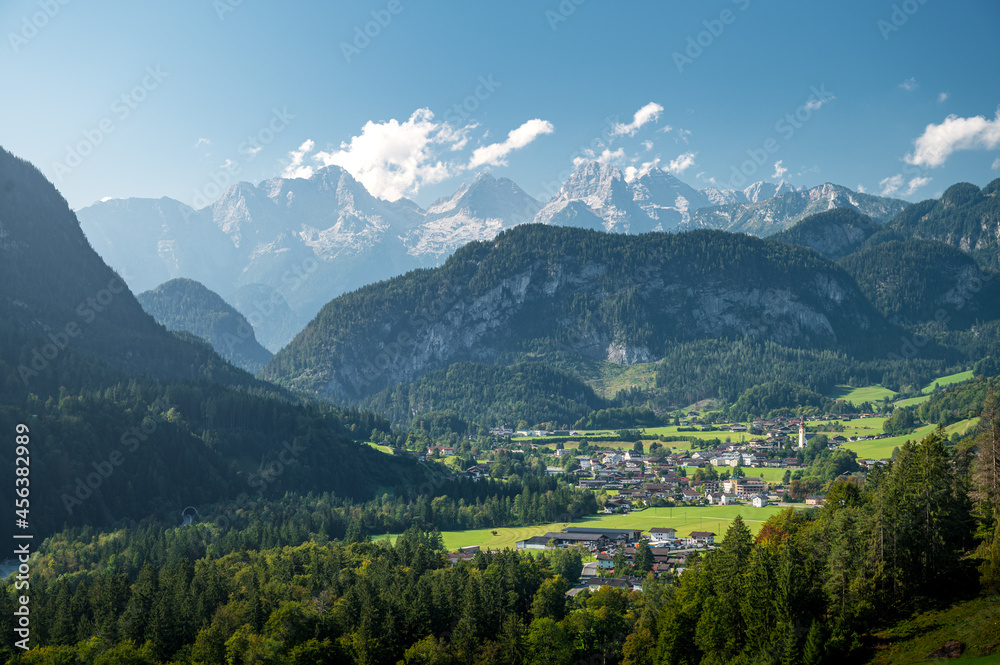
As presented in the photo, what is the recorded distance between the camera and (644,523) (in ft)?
396

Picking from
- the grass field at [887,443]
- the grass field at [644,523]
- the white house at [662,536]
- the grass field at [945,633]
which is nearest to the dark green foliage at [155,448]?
the grass field at [644,523]

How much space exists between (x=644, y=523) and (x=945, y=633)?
242ft

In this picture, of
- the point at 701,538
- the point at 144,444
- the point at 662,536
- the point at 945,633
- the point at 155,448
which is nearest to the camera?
the point at 945,633

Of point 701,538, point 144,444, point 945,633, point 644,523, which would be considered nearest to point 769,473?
point 644,523

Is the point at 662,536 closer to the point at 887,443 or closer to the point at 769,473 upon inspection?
the point at 769,473

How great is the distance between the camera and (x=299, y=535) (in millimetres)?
109688

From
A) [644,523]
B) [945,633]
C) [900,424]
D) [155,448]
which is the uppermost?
[155,448]

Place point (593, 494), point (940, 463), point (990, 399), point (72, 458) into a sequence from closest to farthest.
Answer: point (940, 463) < point (990, 399) < point (72, 458) < point (593, 494)

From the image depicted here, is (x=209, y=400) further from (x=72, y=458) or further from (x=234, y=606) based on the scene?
(x=234, y=606)

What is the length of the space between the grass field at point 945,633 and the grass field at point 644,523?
55.6 metres

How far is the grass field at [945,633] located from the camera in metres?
45.5

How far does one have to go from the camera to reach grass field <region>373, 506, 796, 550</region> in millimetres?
112750

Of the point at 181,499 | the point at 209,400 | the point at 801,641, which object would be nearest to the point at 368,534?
→ the point at 181,499

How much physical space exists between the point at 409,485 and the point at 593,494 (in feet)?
124
